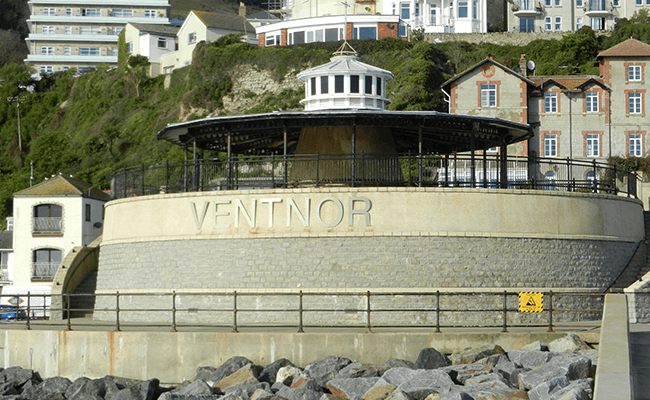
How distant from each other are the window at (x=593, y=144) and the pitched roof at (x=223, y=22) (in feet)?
142

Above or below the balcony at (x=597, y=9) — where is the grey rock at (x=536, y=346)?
below

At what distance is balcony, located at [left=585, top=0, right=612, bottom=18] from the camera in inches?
3408

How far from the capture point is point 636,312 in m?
24.6

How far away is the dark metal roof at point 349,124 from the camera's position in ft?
88.6

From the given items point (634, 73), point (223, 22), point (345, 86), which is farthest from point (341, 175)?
point (223, 22)

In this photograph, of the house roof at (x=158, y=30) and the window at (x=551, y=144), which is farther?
the house roof at (x=158, y=30)

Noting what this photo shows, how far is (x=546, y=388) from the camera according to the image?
636 inches

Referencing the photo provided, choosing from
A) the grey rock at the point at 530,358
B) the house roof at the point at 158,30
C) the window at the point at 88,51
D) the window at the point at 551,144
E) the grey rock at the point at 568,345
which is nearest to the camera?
the grey rock at the point at 530,358

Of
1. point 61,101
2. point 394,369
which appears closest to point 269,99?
point 61,101

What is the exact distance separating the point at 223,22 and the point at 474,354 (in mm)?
79247

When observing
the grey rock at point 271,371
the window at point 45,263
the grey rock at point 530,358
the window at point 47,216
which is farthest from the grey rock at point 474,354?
the window at point 47,216

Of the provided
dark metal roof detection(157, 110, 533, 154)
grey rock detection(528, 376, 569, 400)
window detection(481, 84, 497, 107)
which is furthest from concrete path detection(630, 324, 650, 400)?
window detection(481, 84, 497, 107)

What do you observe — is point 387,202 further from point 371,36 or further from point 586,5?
point 586,5

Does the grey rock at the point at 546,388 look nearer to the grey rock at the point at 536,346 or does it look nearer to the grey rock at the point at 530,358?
the grey rock at the point at 530,358
